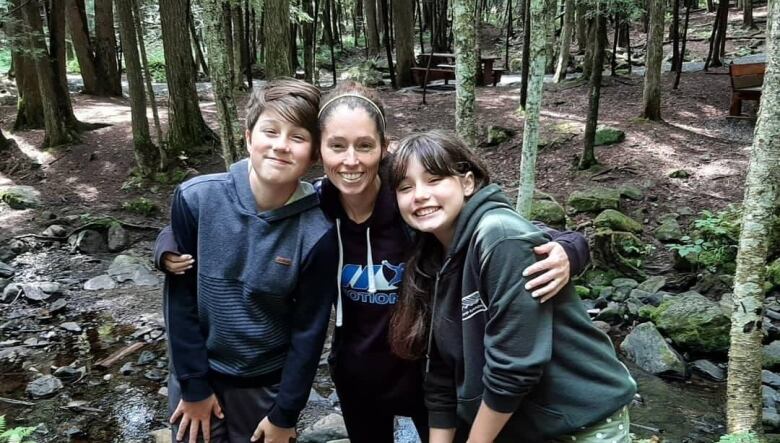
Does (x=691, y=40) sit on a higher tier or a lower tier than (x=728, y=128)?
higher

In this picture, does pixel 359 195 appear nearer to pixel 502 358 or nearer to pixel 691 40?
pixel 502 358

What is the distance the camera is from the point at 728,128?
416 inches

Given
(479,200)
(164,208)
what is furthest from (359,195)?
(164,208)

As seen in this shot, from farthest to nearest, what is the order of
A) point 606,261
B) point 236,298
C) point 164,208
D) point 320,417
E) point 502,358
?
point 164,208 < point 606,261 < point 320,417 < point 236,298 < point 502,358

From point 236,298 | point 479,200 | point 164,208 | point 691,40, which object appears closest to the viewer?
point 479,200

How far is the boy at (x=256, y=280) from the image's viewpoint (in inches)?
73.4

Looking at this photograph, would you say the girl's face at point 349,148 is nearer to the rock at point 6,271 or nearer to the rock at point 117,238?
the rock at point 6,271

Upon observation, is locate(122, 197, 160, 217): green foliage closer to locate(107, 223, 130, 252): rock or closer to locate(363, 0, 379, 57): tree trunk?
locate(107, 223, 130, 252): rock

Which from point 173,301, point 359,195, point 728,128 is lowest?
point 728,128

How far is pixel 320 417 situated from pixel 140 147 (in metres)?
7.39

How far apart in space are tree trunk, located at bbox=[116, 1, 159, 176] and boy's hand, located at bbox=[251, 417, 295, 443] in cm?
923

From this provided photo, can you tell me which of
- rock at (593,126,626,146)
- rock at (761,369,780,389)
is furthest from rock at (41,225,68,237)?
rock at (593,126,626,146)

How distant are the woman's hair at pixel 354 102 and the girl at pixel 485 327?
152 mm

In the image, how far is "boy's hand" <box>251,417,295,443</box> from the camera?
1947 mm
